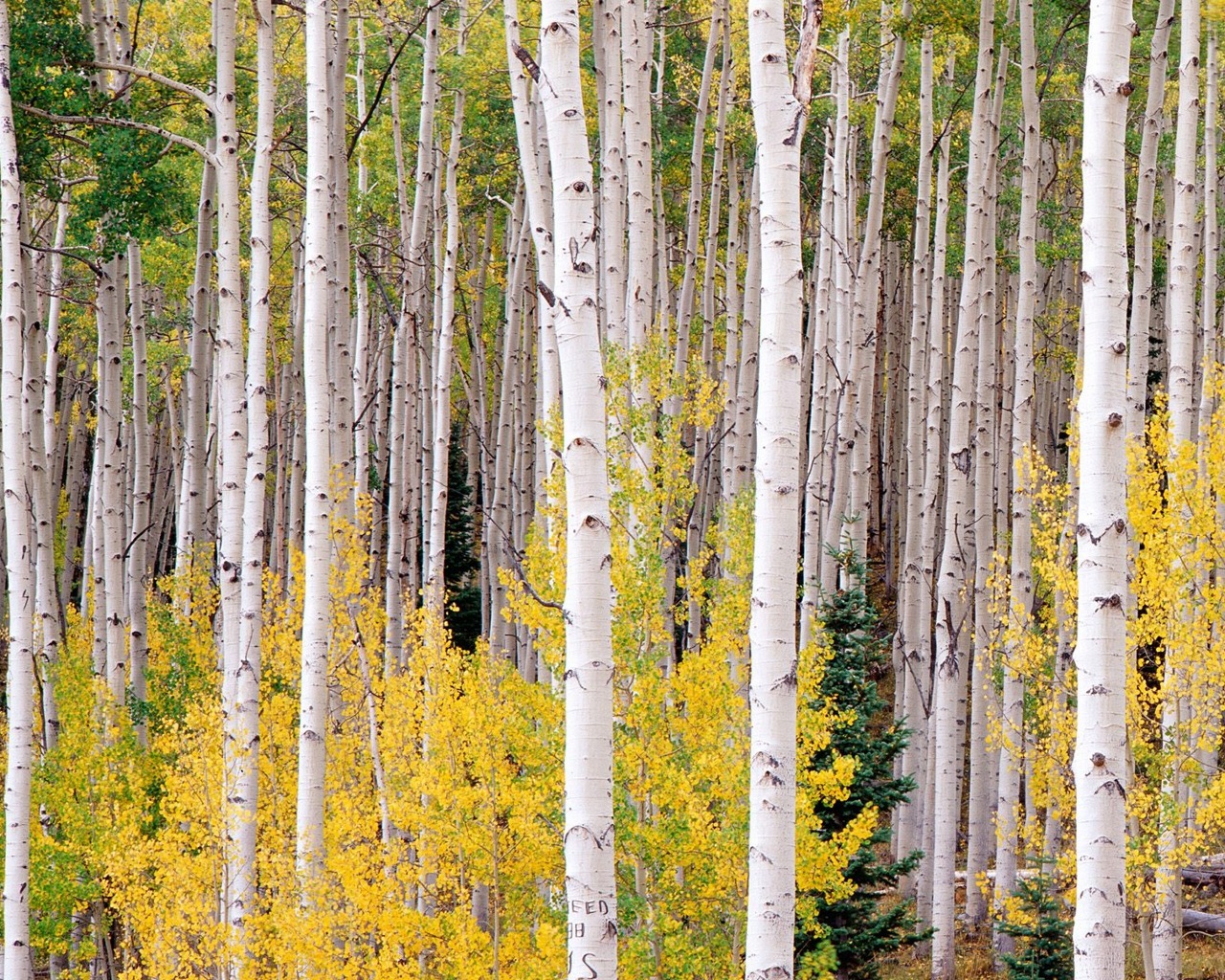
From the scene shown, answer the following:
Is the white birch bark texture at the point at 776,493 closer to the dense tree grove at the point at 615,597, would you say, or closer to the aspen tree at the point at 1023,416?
the dense tree grove at the point at 615,597

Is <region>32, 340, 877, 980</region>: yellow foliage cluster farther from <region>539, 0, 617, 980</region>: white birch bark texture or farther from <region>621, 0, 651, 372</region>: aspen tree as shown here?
<region>539, 0, 617, 980</region>: white birch bark texture

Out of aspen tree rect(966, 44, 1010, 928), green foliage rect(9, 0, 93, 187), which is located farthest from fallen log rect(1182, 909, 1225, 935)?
green foliage rect(9, 0, 93, 187)

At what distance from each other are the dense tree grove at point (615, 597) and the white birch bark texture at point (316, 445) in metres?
0.03

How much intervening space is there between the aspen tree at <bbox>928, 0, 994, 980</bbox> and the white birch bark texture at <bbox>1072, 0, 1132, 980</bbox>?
869 cm

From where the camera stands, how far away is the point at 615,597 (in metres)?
10.5

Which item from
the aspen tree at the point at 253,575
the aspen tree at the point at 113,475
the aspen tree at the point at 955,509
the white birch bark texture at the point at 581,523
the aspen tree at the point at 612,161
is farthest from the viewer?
the aspen tree at the point at 113,475

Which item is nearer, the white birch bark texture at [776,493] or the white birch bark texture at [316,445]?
the white birch bark texture at [776,493]

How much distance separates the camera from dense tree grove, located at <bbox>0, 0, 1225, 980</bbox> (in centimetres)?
557

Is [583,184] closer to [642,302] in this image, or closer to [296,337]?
[642,302]

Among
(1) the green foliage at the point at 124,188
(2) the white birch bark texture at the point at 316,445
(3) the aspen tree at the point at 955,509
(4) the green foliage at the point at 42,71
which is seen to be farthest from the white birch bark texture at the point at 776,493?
(1) the green foliage at the point at 124,188

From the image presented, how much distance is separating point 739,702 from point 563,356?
18.0 feet

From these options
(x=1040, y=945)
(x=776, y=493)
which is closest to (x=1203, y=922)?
(x=1040, y=945)

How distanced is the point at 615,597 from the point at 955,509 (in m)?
4.85

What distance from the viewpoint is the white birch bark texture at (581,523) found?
17.8 ft
